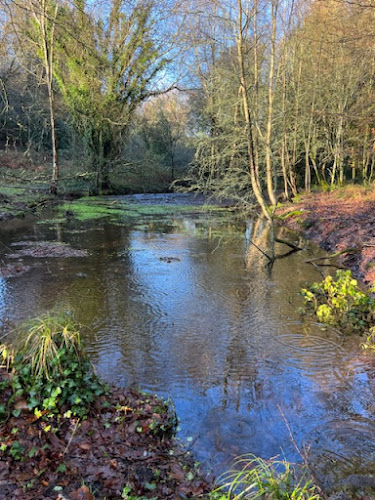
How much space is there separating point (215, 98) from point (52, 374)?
1761 centimetres

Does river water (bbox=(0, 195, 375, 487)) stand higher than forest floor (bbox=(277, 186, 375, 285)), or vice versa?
forest floor (bbox=(277, 186, 375, 285))

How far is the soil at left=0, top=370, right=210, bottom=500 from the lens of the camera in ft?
10.0

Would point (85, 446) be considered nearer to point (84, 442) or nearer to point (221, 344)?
point (84, 442)

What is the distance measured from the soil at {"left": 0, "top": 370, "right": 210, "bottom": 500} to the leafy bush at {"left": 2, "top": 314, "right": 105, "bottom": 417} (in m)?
0.10

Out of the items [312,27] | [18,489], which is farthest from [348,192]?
[18,489]

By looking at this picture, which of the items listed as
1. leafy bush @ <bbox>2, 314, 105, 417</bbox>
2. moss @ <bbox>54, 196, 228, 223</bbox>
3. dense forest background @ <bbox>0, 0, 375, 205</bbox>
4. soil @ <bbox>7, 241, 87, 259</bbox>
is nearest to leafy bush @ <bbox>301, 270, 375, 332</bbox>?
dense forest background @ <bbox>0, 0, 375, 205</bbox>

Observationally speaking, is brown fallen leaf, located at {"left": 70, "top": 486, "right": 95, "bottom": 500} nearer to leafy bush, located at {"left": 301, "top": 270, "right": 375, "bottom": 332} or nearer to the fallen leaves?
leafy bush, located at {"left": 301, "top": 270, "right": 375, "bottom": 332}

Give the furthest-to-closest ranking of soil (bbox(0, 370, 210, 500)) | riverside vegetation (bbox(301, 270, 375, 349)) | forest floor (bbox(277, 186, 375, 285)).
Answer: forest floor (bbox(277, 186, 375, 285))
riverside vegetation (bbox(301, 270, 375, 349))
soil (bbox(0, 370, 210, 500))

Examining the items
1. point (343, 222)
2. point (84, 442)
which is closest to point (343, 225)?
point (343, 222)

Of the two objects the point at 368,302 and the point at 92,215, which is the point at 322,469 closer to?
the point at 368,302

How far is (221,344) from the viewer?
6531mm

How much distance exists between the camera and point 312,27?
1573 cm

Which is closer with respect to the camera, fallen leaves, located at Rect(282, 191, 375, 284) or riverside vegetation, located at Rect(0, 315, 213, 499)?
riverside vegetation, located at Rect(0, 315, 213, 499)

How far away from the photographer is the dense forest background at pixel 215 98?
11.5 m
